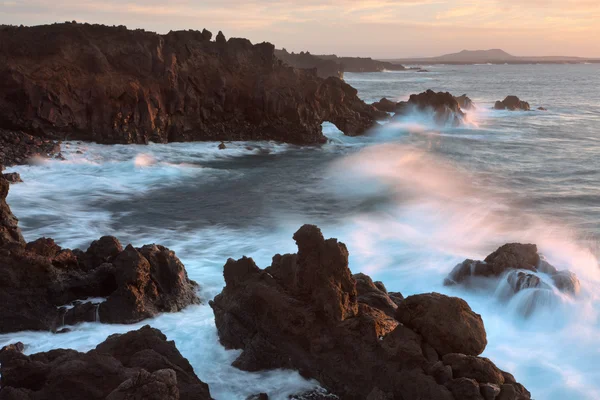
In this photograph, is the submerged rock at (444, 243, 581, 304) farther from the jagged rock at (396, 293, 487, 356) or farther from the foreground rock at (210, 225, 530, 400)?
the jagged rock at (396, 293, 487, 356)

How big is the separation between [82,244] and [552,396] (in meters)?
10.6

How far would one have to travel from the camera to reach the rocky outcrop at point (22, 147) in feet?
67.7

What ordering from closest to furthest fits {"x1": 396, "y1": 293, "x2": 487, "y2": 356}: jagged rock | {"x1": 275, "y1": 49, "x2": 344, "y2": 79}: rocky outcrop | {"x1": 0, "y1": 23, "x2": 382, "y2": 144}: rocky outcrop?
{"x1": 396, "y1": 293, "x2": 487, "y2": 356}: jagged rock → {"x1": 0, "y1": 23, "x2": 382, "y2": 144}: rocky outcrop → {"x1": 275, "y1": 49, "x2": 344, "y2": 79}: rocky outcrop

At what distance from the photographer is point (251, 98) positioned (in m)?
29.1

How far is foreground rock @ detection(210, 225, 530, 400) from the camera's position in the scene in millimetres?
6117

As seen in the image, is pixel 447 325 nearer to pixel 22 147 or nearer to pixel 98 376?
pixel 98 376

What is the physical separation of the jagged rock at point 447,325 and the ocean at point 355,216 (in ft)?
4.97

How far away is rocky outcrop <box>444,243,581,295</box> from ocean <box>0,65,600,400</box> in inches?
9.7

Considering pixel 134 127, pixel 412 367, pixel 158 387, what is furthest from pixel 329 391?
pixel 134 127

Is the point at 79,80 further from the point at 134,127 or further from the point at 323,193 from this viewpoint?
the point at 323,193

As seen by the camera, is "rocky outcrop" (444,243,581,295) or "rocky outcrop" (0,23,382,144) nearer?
"rocky outcrop" (444,243,581,295)

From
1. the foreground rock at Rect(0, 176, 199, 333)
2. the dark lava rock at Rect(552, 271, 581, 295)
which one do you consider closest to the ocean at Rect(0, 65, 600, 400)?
the dark lava rock at Rect(552, 271, 581, 295)

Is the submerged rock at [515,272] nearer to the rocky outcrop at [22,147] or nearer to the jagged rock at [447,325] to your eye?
the jagged rock at [447,325]

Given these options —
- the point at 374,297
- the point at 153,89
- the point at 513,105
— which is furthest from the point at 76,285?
the point at 513,105
